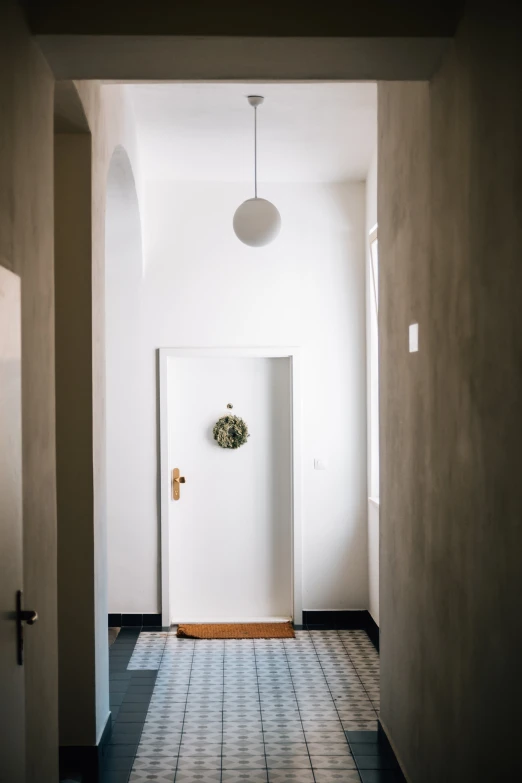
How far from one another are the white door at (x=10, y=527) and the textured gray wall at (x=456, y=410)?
1127mm

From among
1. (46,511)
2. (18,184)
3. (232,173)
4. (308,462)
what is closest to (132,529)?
(308,462)

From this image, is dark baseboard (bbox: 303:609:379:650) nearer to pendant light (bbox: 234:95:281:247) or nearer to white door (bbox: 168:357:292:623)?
white door (bbox: 168:357:292:623)

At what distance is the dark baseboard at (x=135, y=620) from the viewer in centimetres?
600

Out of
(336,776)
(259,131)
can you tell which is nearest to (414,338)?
(336,776)

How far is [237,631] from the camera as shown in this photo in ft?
19.4

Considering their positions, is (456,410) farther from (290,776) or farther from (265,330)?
(265,330)

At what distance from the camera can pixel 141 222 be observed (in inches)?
229

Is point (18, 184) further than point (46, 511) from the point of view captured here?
No

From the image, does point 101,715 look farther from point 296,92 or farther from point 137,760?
point 296,92

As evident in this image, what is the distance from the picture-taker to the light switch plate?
9.47 ft

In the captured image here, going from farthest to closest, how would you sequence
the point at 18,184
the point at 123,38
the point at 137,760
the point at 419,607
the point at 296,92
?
the point at 296,92 < the point at 137,760 < the point at 419,607 < the point at 123,38 < the point at 18,184

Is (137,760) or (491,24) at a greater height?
(491,24)

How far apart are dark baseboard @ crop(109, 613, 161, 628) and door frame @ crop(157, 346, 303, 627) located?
0.07 m

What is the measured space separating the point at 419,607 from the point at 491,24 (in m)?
1.90
